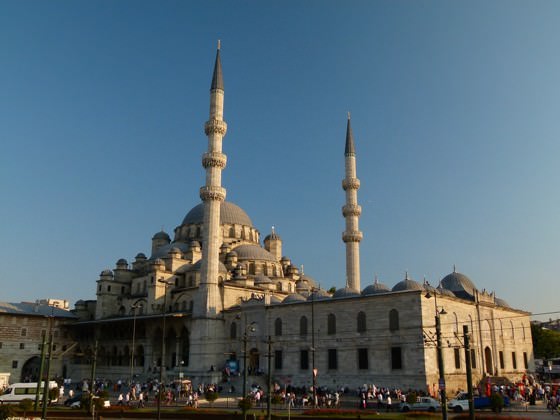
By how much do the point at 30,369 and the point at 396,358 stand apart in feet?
123

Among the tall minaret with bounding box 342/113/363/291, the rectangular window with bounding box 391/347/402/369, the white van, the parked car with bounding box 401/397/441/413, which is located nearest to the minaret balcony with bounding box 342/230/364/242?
the tall minaret with bounding box 342/113/363/291

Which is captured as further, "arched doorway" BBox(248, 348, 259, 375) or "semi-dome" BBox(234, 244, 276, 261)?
"semi-dome" BBox(234, 244, 276, 261)

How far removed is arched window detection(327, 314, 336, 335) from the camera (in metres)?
35.2

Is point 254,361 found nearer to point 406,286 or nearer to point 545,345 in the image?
point 406,286

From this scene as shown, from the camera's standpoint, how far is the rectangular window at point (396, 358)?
31500 millimetres

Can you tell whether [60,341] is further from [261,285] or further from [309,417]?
[309,417]

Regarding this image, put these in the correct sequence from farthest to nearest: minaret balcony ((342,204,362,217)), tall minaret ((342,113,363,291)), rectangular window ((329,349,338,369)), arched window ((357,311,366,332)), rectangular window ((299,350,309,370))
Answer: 1. minaret balcony ((342,204,362,217))
2. tall minaret ((342,113,363,291))
3. rectangular window ((299,350,309,370))
4. rectangular window ((329,349,338,369))
5. arched window ((357,311,366,332))

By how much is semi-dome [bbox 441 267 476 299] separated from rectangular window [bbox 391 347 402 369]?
405 inches

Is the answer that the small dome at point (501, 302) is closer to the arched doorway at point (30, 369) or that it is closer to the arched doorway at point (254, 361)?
the arched doorway at point (254, 361)

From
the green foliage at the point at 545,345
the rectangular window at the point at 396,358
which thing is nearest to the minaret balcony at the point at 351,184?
the rectangular window at the point at 396,358

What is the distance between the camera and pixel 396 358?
31.7 meters

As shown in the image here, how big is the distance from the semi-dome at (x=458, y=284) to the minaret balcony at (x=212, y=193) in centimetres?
1930

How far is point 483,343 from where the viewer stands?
36.4m

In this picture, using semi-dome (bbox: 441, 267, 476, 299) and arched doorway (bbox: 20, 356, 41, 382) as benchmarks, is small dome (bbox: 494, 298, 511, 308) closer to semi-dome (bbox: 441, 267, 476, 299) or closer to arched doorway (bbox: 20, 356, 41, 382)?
semi-dome (bbox: 441, 267, 476, 299)
